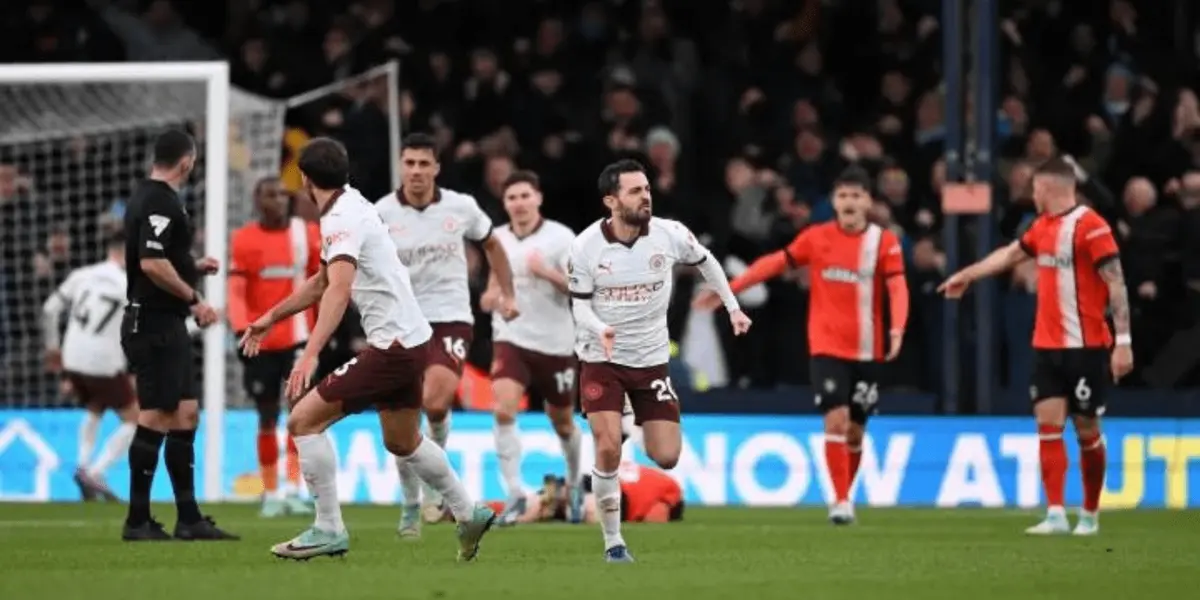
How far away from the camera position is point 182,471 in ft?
48.9

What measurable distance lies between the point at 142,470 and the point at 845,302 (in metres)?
5.46

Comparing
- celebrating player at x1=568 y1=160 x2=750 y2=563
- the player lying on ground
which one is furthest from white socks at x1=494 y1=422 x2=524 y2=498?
celebrating player at x1=568 y1=160 x2=750 y2=563

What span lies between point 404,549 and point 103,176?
34.5 ft

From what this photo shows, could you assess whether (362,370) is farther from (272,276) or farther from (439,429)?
(272,276)

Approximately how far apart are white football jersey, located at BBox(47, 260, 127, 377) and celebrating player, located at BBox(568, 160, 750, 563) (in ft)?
29.4

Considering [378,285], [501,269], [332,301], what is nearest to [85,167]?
[501,269]

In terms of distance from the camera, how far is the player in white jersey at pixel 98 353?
21609 mm

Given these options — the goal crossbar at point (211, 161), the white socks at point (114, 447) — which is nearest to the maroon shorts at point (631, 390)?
the goal crossbar at point (211, 161)

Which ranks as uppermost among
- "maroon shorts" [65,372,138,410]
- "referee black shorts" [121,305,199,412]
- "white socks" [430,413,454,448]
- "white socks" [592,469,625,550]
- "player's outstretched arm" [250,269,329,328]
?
"player's outstretched arm" [250,269,329,328]

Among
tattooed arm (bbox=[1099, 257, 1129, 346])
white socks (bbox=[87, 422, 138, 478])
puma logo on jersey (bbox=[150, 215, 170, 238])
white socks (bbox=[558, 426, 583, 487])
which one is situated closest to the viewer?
puma logo on jersey (bbox=[150, 215, 170, 238])

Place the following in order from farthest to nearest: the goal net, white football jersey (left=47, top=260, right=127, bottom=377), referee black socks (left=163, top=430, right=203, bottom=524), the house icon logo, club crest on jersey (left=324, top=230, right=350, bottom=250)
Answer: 1. the goal net
2. the house icon logo
3. white football jersey (left=47, top=260, right=127, bottom=377)
4. referee black socks (left=163, top=430, right=203, bottom=524)
5. club crest on jersey (left=324, top=230, right=350, bottom=250)

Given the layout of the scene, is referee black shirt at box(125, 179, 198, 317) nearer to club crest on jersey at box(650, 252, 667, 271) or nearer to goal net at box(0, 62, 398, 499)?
club crest on jersey at box(650, 252, 667, 271)

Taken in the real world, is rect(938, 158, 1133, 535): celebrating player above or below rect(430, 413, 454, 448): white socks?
above

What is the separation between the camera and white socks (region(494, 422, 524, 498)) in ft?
56.9
